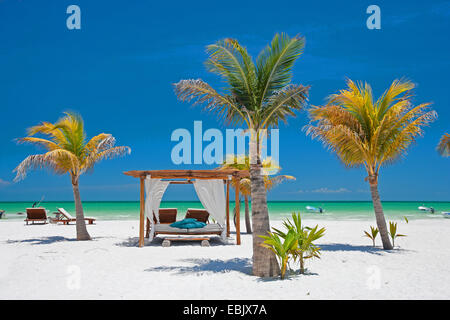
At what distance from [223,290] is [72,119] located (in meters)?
8.99

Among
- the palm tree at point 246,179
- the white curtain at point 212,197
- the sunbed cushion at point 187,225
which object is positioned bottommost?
the sunbed cushion at point 187,225

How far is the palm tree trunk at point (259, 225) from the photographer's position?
6363 mm

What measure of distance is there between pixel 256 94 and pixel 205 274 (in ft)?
11.5

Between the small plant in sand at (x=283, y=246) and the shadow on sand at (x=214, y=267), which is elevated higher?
the small plant in sand at (x=283, y=246)

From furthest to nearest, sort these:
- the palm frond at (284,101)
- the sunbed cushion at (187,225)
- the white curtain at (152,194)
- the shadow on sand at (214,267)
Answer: the white curtain at (152,194) → the sunbed cushion at (187,225) → the shadow on sand at (214,267) → the palm frond at (284,101)

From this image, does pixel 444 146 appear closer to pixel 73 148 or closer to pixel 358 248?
pixel 358 248

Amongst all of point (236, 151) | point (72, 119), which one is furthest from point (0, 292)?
point (236, 151)

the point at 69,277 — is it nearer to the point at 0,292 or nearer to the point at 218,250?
the point at 0,292

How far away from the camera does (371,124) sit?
9.56 m

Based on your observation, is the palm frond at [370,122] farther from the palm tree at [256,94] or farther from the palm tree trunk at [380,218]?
the palm tree at [256,94]

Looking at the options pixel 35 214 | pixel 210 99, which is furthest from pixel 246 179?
pixel 35 214

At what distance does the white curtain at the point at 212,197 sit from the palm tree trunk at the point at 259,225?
18.2 ft

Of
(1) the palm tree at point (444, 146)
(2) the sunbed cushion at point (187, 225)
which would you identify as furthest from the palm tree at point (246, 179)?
(1) the palm tree at point (444, 146)

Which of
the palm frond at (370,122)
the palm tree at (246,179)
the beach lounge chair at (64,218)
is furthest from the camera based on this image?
the beach lounge chair at (64,218)
